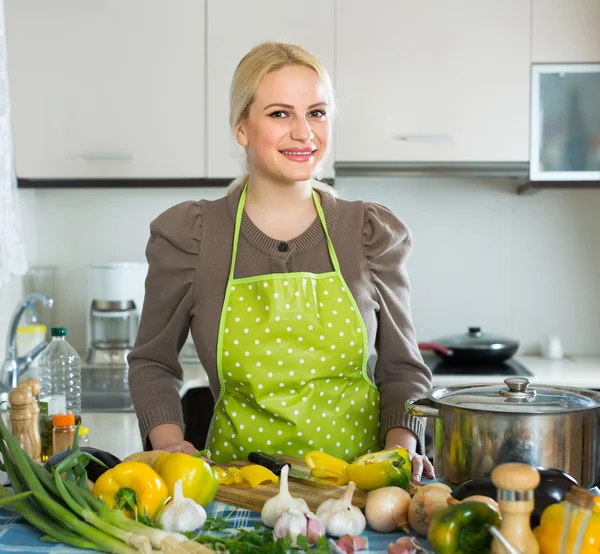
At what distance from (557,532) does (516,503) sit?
6 cm

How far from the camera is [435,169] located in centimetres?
286

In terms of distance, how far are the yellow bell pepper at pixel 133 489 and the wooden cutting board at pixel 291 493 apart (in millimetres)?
132

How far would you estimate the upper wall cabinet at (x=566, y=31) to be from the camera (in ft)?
9.20

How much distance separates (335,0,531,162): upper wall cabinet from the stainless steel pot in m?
1.79

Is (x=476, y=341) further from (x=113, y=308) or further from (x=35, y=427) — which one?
(x=35, y=427)

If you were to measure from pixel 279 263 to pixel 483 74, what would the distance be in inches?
58.0

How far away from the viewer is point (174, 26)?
2848 millimetres

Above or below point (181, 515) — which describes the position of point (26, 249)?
above

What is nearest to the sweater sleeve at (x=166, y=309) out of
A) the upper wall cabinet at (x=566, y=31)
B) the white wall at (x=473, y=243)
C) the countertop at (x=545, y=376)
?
the countertop at (x=545, y=376)

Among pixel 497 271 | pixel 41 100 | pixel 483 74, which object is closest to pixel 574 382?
pixel 497 271

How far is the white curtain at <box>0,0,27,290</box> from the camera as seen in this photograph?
8.01 feet

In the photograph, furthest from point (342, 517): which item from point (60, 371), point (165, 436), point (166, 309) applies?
point (60, 371)

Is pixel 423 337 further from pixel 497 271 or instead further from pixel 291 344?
pixel 291 344

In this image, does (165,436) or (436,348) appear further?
(436,348)
